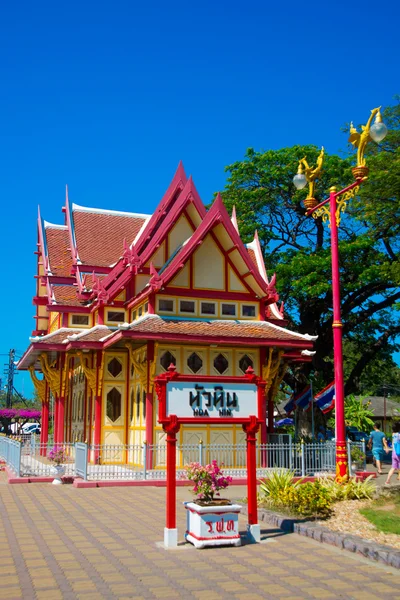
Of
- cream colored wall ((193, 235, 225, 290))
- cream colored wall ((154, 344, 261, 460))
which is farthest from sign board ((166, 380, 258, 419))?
cream colored wall ((193, 235, 225, 290))

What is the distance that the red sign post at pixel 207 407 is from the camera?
10391mm

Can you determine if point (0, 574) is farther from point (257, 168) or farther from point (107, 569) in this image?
point (257, 168)

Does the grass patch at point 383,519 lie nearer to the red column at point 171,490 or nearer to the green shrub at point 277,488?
the green shrub at point 277,488

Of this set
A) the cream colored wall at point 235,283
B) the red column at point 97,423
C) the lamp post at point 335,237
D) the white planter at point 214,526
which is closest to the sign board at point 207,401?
the white planter at point 214,526

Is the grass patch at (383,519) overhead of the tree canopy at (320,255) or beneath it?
beneath

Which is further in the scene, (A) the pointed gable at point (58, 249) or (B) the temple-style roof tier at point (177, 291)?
(A) the pointed gable at point (58, 249)

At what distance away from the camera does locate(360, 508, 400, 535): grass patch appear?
10331mm

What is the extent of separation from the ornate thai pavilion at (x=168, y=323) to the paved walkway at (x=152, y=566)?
Result: 27.5 ft

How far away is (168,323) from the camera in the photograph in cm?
2064

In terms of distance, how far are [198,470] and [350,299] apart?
75.7ft

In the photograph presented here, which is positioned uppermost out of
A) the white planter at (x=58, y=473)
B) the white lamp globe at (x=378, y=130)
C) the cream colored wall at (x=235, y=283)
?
the white lamp globe at (x=378, y=130)

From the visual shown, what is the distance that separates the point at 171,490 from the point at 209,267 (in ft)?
42.5

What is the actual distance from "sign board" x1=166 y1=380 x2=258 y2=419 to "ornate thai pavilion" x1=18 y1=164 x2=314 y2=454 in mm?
8614

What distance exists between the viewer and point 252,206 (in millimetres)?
34281
